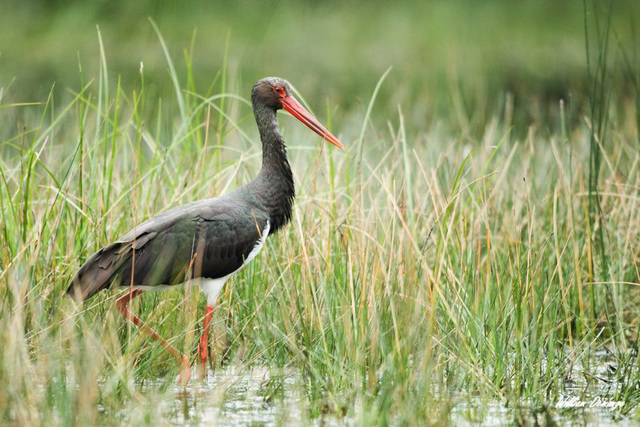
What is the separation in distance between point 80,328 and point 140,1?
13.6 metres

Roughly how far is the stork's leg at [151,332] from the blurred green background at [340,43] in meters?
7.81

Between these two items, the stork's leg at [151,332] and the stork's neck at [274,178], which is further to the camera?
the stork's neck at [274,178]

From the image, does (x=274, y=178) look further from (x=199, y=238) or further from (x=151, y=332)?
(x=151, y=332)

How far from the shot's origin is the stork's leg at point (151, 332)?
4.16m

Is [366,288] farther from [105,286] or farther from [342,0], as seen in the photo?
[342,0]

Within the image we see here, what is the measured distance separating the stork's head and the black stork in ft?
0.76

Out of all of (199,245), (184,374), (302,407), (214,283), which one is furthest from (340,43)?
(302,407)

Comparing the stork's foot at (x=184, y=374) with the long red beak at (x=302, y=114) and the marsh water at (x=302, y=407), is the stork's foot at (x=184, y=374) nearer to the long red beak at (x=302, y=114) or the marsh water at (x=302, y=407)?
the marsh water at (x=302, y=407)

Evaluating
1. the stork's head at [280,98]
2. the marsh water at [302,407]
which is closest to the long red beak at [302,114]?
the stork's head at [280,98]

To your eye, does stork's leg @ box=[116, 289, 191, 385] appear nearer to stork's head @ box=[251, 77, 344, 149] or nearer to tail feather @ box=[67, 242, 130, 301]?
tail feather @ box=[67, 242, 130, 301]

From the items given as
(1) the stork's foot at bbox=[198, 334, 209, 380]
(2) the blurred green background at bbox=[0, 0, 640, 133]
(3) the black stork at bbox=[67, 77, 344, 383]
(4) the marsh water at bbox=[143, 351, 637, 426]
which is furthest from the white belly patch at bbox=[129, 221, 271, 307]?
(2) the blurred green background at bbox=[0, 0, 640, 133]

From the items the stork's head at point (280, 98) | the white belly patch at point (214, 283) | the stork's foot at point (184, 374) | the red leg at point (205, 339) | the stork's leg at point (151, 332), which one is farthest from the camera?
the stork's head at point (280, 98)

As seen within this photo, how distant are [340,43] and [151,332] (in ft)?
47.2

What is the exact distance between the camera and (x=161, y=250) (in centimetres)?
475
